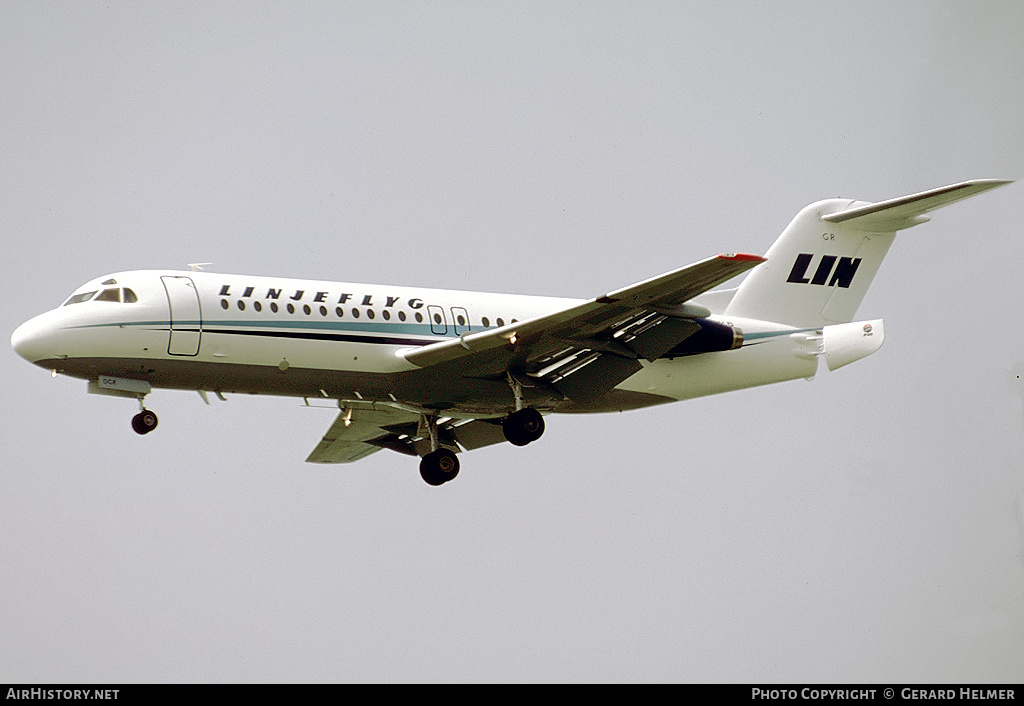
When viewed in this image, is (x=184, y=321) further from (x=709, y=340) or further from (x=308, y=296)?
(x=709, y=340)

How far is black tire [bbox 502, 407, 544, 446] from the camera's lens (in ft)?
84.8

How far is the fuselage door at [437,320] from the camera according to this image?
25516 millimetres

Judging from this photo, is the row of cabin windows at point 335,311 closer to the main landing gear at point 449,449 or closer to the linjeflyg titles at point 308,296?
the linjeflyg titles at point 308,296

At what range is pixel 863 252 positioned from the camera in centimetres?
2853

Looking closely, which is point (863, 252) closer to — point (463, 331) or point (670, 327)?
point (670, 327)

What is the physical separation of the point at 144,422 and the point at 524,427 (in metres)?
6.84

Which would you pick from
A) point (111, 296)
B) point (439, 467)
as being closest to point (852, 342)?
point (439, 467)

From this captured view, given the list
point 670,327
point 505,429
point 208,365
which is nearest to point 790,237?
point 670,327

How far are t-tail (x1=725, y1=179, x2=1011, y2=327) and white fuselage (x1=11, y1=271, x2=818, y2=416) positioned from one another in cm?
526

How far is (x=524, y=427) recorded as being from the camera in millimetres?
25828

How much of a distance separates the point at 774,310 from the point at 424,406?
7328 mm

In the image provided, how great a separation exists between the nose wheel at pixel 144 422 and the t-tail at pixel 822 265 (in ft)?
37.4
